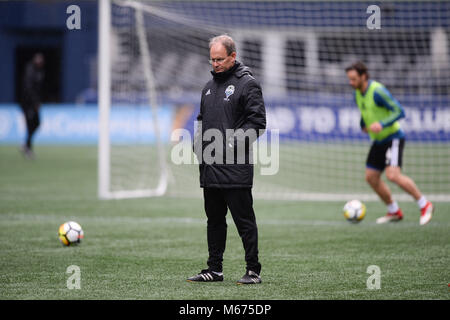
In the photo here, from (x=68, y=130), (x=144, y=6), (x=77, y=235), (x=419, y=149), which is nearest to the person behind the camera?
(x=77, y=235)

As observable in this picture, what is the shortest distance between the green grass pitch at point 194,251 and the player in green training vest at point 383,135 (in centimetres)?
41

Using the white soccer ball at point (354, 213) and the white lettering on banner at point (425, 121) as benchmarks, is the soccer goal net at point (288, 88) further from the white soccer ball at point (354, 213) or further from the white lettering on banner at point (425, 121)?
the white soccer ball at point (354, 213)

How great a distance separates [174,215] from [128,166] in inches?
192

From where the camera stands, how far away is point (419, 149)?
2067 cm

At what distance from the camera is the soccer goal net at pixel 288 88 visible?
14047mm

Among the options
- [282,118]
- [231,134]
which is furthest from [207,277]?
[282,118]

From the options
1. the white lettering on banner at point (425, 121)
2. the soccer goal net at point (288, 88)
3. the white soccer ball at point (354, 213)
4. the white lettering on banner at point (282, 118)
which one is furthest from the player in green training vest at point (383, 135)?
the white lettering on banner at point (282, 118)

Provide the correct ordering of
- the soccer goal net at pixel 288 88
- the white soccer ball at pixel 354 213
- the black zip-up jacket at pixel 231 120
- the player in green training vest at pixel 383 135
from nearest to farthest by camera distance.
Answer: the black zip-up jacket at pixel 231 120
the player in green training vest at pixel 383 135
the white soccer ball at pixel 354 213
the soccer goal net at pixel 288 88

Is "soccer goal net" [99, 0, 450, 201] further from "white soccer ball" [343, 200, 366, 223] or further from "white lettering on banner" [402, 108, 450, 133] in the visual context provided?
"white soccer ball" [343, 200, 366, 223]

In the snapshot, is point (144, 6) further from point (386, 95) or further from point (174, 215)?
point (386, 95)

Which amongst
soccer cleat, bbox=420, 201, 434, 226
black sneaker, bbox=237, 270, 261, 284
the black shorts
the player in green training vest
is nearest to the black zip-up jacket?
black sneaker, bbox=237, 270, 261, 284

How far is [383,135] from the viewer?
10.0 meters

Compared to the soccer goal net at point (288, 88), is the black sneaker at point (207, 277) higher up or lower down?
lower down
